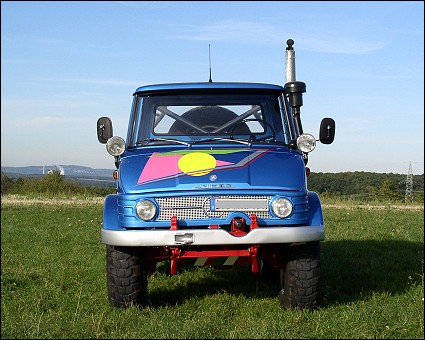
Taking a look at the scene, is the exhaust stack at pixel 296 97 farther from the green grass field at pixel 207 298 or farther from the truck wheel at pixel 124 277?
the truck wheel at pixel 124 277

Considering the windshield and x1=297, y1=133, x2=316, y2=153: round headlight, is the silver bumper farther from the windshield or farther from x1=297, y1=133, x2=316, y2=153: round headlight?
the windshield

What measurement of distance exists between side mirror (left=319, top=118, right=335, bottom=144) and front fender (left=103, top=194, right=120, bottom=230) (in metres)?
2.27

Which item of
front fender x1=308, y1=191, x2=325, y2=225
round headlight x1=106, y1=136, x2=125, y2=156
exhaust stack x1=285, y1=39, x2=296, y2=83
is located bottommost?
front fender x1=308, y1=191, x2=325, y2=225

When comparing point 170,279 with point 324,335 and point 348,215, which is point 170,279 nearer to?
point 324,335

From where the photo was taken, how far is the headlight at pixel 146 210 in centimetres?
484

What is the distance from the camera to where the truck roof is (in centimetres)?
618

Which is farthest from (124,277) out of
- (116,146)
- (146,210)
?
(116,146)

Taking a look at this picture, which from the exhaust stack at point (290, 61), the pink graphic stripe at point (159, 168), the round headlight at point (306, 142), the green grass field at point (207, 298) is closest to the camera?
the green grass field at point (207, 298)

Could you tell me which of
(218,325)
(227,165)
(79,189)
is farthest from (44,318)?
(79,189)

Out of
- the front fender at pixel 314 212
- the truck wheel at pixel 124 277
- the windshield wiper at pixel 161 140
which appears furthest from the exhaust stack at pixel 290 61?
the truck wheel at pixel 124 277

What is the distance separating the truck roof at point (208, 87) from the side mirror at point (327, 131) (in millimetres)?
597

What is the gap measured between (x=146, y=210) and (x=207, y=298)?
1370 mm

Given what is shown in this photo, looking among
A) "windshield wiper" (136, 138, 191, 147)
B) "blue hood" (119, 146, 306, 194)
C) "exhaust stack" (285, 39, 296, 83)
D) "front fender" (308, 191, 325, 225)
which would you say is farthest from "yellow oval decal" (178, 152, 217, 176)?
"exhaust stack" (285, 39, 296, 83)

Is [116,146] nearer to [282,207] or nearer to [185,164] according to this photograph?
[185,164]
